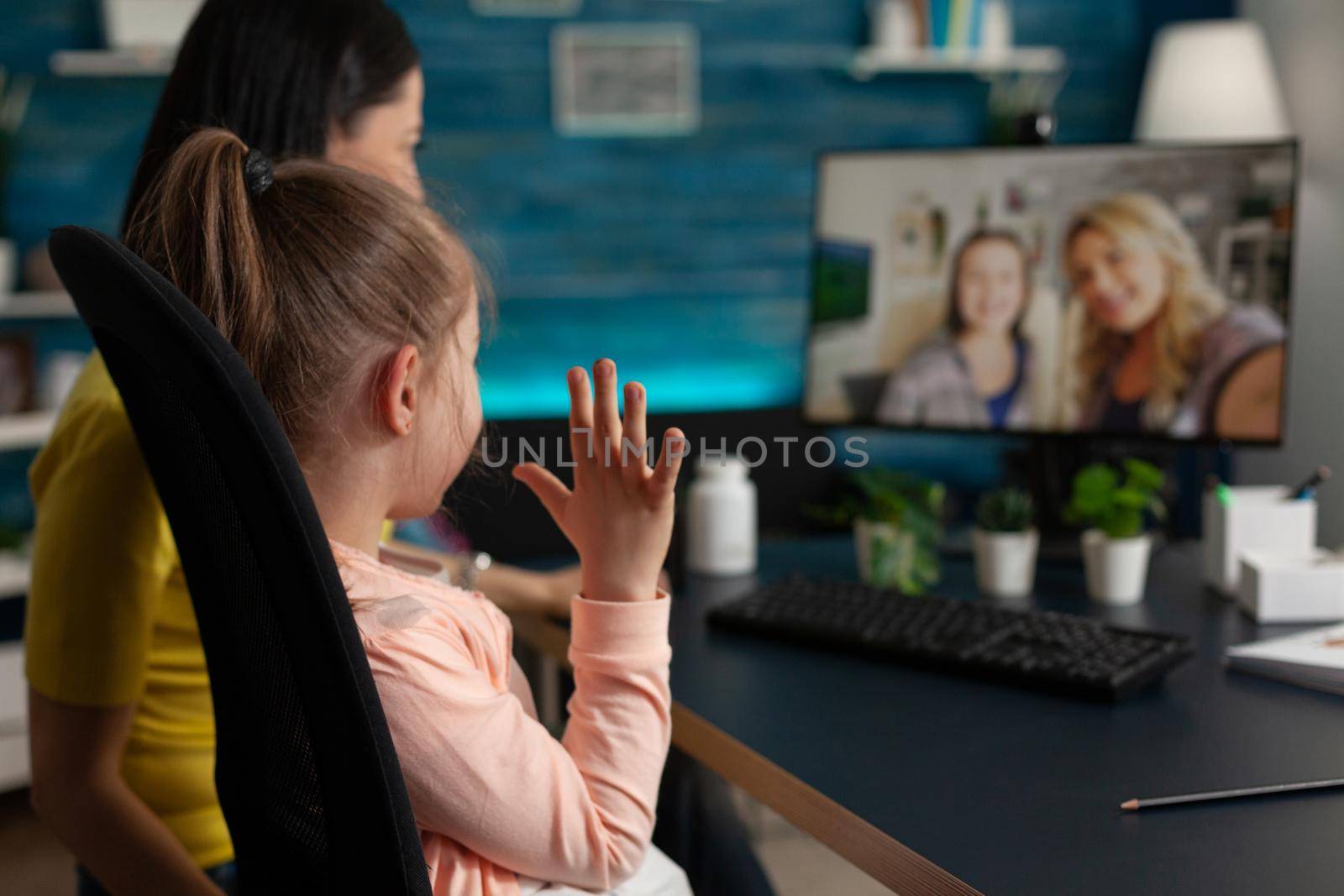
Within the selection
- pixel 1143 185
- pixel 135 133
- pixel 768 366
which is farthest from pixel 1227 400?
pixel 135 133

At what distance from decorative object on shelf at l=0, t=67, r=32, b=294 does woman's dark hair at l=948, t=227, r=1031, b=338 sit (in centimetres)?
216

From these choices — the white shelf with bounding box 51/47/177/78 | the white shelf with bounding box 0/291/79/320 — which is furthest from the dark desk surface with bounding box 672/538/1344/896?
the white shelf with bounding box 51/47/177/78

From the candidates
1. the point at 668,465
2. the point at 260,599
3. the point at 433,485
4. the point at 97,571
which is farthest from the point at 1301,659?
the point at 97,571

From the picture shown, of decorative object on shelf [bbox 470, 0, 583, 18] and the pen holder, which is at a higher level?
decorative object on shelf [bbox 470, 0, 583, 18]

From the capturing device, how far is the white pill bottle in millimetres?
1581

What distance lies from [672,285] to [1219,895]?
277 cm

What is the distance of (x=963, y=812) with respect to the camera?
0.85 metres

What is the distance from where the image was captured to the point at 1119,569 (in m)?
1.40

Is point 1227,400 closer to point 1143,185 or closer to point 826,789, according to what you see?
point 1143,185

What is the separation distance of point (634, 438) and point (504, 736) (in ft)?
0.64

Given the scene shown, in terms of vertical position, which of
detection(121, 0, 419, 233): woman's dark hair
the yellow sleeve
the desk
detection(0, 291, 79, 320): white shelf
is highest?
detection(121, 0, 419, 233): woman's dark hair

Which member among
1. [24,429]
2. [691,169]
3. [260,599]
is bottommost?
[24,429]

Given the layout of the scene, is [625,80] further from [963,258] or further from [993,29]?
[963,258]

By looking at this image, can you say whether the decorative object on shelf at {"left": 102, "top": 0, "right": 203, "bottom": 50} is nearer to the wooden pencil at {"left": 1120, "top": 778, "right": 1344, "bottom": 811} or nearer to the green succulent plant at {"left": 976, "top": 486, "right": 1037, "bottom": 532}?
the green succulent plant at {"left": 976, "top": 486, "right": 1037, "bottom": 532}
